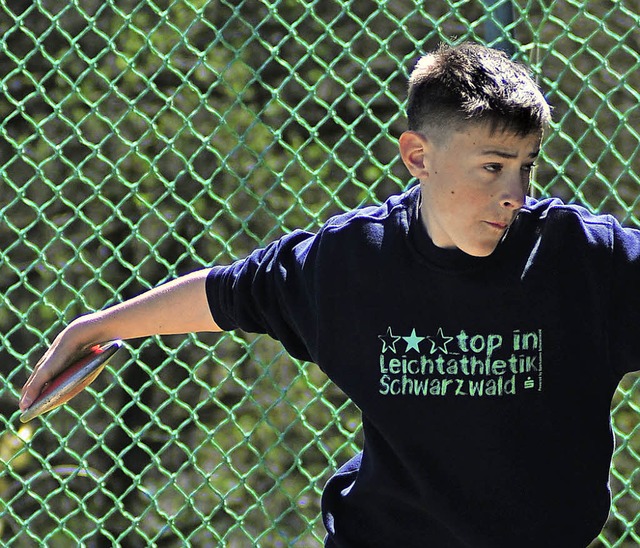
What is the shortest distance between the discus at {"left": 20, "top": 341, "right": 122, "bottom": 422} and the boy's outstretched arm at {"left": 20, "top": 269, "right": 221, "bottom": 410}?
0.05 ft

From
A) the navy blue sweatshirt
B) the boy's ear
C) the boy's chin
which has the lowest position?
the navy blue sweatshirt

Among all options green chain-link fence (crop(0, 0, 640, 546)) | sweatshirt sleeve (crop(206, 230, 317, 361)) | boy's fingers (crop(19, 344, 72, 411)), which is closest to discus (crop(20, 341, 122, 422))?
boy's fingers (crop(19, 344, 72, 411))

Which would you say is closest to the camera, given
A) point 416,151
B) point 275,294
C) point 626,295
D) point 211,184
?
point 626,295

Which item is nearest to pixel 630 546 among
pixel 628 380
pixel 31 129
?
pixel 628 380

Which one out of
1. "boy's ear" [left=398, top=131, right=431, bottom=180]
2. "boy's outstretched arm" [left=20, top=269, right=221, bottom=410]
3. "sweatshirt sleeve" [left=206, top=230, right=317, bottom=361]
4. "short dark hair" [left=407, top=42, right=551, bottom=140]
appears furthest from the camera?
"boy's outstretched arm" [left=20, top=269, right=221, bottom=410]

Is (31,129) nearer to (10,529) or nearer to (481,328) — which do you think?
(10,529)

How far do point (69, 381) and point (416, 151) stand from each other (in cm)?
88

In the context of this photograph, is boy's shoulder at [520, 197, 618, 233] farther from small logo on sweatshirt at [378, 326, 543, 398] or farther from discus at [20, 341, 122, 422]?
discus at [20, 341, 122, 422]

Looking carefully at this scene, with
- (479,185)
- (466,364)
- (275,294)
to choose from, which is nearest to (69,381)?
(275,294)

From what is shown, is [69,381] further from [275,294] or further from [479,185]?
[479,185]

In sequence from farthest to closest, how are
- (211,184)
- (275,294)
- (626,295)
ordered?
(211,184), (275,294), (626,295)

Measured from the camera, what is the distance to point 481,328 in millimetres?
2154

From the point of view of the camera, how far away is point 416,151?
7.34 feet

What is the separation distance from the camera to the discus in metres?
2.41
